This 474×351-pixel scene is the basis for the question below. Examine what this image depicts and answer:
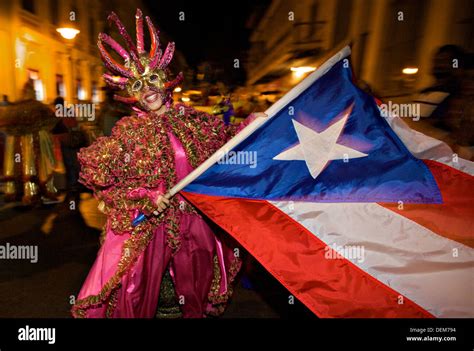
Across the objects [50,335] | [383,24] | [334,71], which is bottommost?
[50,335]

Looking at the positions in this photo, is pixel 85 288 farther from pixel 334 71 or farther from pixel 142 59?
pixel 334 71

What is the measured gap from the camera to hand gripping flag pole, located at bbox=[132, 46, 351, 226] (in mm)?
2646

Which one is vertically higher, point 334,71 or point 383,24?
point 383,24

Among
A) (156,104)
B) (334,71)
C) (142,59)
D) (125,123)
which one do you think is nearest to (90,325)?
(125,123)

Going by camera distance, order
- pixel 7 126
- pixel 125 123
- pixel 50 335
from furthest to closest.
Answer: pixel 7 126 < pixel 50 335 < pixel 125 123

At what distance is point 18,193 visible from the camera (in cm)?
737

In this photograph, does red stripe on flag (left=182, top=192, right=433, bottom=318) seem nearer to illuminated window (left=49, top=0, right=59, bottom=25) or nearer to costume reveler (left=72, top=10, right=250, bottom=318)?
costume reveler (left=72, top=10, right=250, bottom=318)

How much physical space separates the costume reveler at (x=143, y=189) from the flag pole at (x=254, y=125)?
0.21m

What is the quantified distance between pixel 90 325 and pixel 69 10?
11579 millimetres

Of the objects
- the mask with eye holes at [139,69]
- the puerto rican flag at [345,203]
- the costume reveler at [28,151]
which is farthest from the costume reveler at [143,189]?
the costume reveler at [28,151]

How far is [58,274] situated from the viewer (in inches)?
173

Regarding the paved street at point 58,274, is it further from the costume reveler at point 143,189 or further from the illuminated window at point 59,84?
the illuminated window at point 59,84

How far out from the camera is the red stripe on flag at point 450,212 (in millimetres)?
2605

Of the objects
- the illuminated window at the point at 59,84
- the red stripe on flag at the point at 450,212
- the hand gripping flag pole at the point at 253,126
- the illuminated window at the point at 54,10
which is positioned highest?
the illuminated window at the point at 54,10
